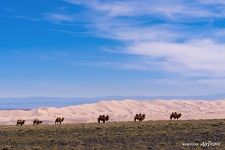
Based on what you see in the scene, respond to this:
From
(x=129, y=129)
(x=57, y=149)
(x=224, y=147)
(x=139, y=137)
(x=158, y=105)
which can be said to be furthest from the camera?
(x=158, y=105)

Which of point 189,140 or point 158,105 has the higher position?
point 158,105

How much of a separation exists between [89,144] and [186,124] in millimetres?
11199

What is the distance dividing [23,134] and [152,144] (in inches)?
558

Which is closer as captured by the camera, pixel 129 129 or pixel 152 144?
pixel 152 144

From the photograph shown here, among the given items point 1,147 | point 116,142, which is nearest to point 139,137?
point 116,142

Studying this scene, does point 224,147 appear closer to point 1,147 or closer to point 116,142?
point 116,142

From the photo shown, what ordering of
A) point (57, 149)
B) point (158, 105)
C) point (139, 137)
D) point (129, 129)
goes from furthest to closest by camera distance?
point (158, 105) < point (129, 129) < point (139, 137) < point (57, 149)

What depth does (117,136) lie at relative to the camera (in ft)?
131

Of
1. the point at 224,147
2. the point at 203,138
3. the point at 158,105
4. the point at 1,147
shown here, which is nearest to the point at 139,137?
the point at 203,138

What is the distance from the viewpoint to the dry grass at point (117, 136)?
36.0m

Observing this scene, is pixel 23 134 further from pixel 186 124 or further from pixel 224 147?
pixel 224 147

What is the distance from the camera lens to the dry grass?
36000mm

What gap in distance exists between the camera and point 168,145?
34719 millimetres

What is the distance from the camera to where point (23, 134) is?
44469 millimetres
